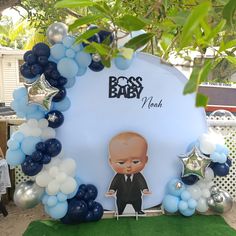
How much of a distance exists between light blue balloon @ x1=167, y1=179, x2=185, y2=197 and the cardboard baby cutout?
0.89 feet

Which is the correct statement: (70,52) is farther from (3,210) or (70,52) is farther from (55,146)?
(3,210)

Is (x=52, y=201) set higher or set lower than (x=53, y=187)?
lower

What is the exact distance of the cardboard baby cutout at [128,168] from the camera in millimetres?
3402

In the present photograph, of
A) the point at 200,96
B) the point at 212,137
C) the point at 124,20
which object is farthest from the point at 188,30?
the point at 212,137

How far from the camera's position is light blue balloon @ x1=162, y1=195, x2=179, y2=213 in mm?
3449

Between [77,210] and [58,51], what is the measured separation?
5.22 feet

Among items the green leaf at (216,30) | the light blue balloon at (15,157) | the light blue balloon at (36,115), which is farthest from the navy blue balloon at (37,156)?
Result: the green leaf at (216,30)

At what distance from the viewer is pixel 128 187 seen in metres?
3.44

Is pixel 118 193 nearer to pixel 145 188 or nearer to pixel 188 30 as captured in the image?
pixel 145 188

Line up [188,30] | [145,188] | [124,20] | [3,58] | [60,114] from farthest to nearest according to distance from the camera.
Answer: [3,58]
[145,188]
[60,114]
[124,20]
[188,30]

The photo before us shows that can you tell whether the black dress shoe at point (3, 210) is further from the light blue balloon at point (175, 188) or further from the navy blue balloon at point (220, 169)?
the navy blue balloon at point (220, 169)

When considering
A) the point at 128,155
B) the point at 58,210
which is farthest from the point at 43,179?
the point at 128,155

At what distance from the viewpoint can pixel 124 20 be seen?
0.68 meters

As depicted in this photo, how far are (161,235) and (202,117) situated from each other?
4.50 ft
